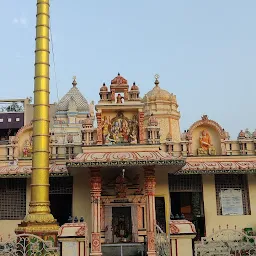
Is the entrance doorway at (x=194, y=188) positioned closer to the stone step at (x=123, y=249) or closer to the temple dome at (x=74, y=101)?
the stone step at (x=123, y=249)

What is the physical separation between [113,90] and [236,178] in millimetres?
7204

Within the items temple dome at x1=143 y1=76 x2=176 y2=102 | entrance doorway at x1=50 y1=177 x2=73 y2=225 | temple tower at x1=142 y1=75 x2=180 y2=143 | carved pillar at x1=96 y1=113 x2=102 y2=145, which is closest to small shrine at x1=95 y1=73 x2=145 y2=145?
carved pillar at x1=96 y1=113 x2=102 y2=145

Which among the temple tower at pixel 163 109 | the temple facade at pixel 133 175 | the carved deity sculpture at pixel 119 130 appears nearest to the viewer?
the temple facade at pixel 133 175

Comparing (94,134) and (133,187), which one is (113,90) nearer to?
(94,134)

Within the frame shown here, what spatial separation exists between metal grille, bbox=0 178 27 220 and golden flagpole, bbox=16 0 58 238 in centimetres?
452

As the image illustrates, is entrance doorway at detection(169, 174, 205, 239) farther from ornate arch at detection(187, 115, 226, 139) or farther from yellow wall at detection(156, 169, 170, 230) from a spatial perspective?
ornate arch at detection(187, 115, 226, 139)

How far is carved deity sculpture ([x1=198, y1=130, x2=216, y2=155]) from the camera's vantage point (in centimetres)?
1872

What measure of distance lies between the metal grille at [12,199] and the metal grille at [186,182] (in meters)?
7.00

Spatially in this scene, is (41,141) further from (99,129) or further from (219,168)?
(219,168)

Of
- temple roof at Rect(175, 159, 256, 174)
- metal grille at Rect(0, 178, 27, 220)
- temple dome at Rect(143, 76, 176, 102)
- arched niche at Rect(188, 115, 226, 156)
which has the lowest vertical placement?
metal grille at Rect(0, 178, 27, 220)

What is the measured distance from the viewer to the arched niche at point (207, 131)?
18.8 metres

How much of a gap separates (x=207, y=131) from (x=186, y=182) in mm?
2791

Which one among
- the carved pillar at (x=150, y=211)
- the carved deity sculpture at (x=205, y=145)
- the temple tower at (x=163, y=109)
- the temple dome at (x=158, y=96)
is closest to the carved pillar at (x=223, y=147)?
the carved deity sculpture at (x=205, y=145)

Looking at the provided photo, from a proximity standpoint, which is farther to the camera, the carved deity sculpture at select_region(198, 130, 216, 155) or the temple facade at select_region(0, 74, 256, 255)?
the carved deity sculpture at select_region(198, 130, 216, 155)
